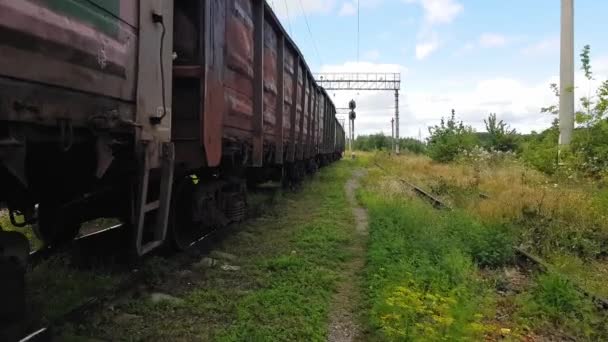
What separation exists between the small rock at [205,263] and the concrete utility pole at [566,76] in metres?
11.5

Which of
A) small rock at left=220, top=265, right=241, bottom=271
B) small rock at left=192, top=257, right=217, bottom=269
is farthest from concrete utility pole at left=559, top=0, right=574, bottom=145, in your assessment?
small rock at left=192, top=257, right=217, bottom=269

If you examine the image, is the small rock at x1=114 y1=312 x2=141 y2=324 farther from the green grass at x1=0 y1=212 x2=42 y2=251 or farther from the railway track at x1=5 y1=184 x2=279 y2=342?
the green grass at x1=0 y1=212 x2=42 y2=251

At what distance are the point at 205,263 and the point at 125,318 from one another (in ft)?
5.75

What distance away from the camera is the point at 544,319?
183 inches

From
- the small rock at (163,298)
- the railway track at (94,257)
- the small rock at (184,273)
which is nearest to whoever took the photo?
the railway track at (94,257)

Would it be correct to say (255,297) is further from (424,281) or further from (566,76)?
(566,76)

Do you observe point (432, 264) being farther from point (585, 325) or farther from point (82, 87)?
point (82, 87)

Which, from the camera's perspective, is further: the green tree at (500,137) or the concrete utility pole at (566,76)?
the green tree at (500,137)

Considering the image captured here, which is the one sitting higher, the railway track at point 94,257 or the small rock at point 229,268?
the railway track at point 94,257

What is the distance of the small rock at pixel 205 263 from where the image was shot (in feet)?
19.0

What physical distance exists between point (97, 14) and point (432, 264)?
423 cm

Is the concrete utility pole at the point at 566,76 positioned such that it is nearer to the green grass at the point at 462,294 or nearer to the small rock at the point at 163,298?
the green grass at the point at 462,294

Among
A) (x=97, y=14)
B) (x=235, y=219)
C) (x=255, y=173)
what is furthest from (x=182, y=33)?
(x=255, y=173)

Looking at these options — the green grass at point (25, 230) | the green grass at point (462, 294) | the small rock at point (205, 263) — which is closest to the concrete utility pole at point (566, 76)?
the green grass at point (462, 294)
